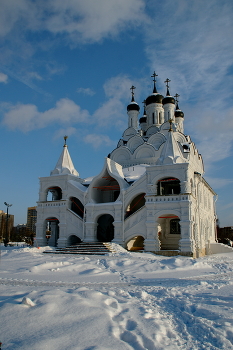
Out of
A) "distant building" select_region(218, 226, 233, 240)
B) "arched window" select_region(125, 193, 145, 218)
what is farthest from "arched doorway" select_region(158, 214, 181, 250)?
"distant building" select_region(218, 226, 233, 240)

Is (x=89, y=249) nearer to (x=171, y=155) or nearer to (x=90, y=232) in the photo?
(x=90, y=232)

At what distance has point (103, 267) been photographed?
39.2ft

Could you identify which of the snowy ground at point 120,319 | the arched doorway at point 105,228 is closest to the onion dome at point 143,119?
the arched doorway at point 105,228

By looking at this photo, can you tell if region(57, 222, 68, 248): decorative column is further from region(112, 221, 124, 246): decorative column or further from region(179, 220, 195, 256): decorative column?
region(179, 220, 195, 256): decorative column

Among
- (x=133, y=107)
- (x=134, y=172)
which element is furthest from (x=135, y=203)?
(x=133, y=107)

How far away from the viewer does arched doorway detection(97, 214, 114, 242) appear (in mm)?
23250

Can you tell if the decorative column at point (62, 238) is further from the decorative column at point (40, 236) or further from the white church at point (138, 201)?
the decorative column at point (40, 236)

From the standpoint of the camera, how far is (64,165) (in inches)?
934

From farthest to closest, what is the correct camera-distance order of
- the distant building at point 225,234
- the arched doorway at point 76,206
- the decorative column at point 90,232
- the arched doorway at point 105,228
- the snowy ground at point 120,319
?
the distant building at point 225,234, the arched doorway at point 105,228, the arched doorway at point 76,206, the decorative column at point 90,232, the snowy ground at point 120,319

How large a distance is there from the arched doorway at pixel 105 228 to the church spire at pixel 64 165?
4066 millimetres

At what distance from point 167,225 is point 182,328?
17240mm

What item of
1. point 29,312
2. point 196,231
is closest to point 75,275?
point 29,312

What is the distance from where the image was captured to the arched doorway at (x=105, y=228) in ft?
76.3

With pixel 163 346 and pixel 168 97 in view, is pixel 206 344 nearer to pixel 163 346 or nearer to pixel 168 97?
pixel 163 346
